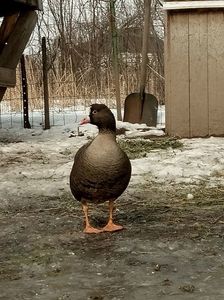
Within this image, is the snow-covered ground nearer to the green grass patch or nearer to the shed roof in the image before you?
the green grass patch

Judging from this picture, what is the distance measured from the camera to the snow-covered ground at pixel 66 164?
5.55 metres

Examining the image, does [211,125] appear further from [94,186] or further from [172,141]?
[94,186]


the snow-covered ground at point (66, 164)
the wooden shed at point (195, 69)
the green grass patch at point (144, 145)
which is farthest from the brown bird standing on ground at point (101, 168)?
the wooden shed at point (195, 69)

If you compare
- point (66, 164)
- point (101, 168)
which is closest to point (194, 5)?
point (66, 164)

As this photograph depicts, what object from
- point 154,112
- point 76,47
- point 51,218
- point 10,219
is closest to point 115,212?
point 51,218

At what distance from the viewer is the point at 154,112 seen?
10.1 meters

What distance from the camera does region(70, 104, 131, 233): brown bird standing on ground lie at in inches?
150

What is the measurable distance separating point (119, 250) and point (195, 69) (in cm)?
564

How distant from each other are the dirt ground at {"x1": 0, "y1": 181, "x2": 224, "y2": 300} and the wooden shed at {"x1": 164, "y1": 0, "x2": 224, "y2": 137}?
384 centimetres

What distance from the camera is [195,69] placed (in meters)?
8.75

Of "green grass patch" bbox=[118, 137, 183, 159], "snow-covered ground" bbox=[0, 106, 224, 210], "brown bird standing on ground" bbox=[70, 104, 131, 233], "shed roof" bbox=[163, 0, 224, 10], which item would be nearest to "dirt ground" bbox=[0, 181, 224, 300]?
"brown bird standing on ground" bbox=[70, 104, 131, 233]

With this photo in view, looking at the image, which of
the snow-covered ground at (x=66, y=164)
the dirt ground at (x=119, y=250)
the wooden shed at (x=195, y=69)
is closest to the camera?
the dirt ground at (x=119, y=250)

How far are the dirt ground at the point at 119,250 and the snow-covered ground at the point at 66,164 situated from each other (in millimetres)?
486

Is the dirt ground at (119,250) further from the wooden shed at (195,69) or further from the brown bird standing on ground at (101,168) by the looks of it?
the wooden shed at (195,69)
